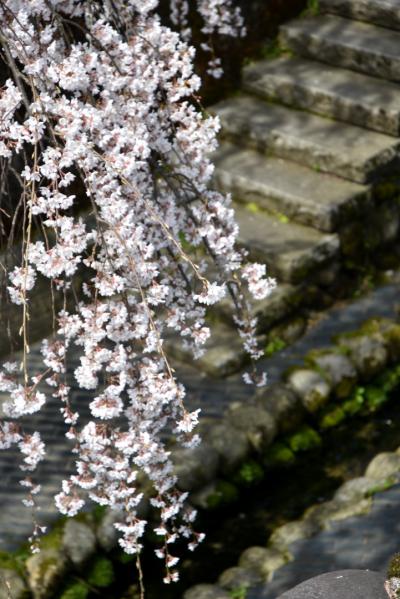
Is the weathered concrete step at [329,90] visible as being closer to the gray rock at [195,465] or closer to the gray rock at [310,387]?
the gray rock at [310,387]

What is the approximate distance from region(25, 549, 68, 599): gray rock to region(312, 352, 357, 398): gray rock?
2073mm

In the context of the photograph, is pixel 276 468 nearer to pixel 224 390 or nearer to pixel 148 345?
pixel 224 390

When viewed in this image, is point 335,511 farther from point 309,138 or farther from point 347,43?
point 347,43

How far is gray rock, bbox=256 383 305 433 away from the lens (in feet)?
21.8

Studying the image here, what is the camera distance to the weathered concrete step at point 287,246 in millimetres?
7266

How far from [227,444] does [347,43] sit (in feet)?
10.8

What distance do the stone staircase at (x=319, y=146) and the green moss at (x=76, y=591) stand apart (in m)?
2.31

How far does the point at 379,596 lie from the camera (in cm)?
376

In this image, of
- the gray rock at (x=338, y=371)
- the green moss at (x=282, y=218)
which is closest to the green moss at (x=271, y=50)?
the green moss at (x=282, y=218)

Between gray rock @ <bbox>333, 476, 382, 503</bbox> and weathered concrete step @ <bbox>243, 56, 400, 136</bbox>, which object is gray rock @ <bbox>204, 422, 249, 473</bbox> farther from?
weathered concrete step @ <bbox>243, 56, 400, 136</bbox>

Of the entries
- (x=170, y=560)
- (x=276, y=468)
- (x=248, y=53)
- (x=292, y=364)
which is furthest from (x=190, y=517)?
(x=248, y=53)

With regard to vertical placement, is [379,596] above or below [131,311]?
below

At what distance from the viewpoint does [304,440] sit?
6.67 meters

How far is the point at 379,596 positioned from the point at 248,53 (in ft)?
18.0
